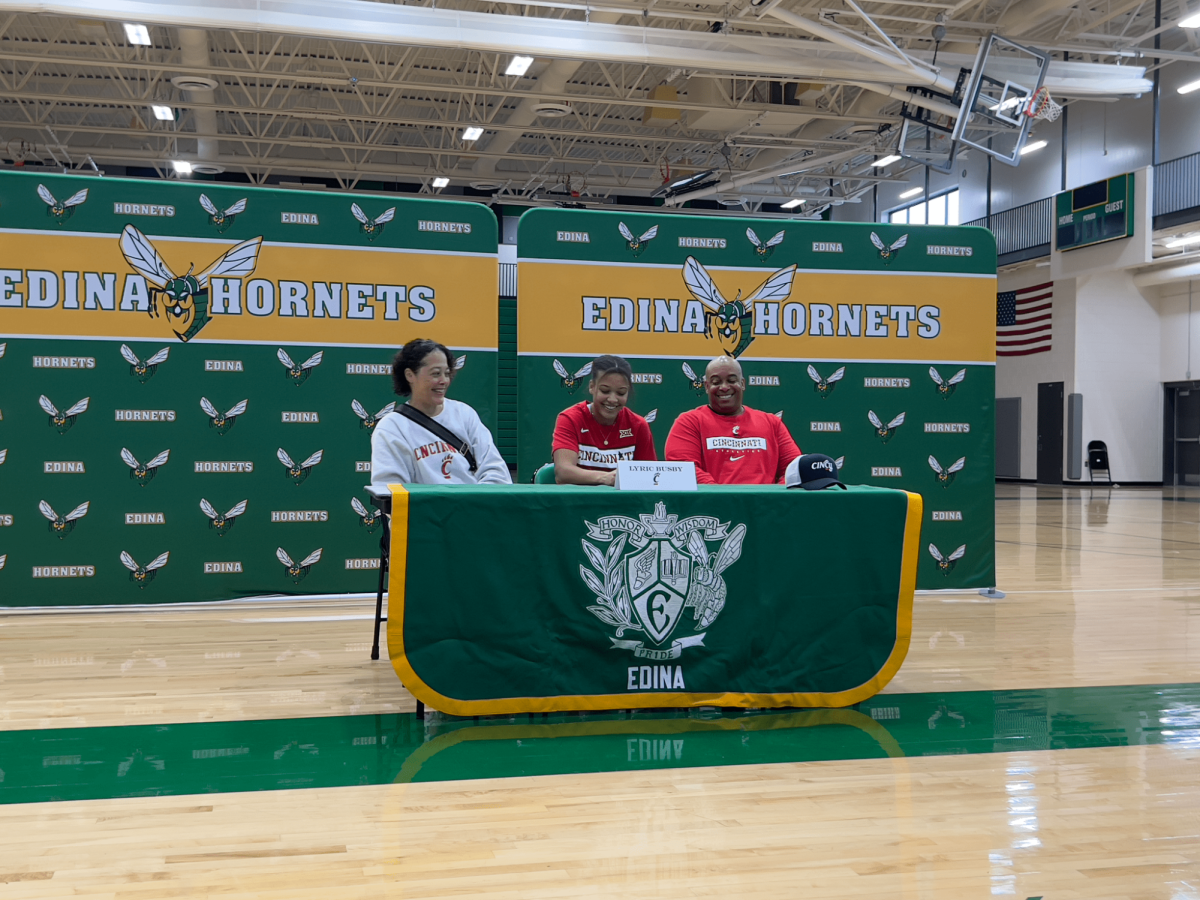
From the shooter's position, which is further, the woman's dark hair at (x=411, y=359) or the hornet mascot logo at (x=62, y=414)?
the hornet mascot logo at (x=62, y=414)

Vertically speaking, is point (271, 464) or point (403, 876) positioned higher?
point (271, 464)

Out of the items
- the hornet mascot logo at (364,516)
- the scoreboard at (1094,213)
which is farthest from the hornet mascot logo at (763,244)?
the scoreboard at (1094,213)

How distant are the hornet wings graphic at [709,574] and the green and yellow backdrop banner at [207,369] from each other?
2.56 m

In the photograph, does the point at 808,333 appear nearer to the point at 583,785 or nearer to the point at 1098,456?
the point at 583,785

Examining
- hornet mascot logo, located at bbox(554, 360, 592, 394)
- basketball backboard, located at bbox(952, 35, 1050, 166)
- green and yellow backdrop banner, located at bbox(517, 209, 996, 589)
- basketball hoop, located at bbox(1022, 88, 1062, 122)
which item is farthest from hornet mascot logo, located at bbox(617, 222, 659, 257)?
basketball hoop, located at bbox(1022, 88, 1062, 122)

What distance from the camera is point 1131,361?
19266 mm

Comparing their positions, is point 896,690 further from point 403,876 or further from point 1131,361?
point 1131,361

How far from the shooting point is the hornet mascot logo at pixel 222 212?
5410mm

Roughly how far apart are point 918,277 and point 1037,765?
4003 millimetres

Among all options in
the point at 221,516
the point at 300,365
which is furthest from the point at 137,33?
the point at 221,516

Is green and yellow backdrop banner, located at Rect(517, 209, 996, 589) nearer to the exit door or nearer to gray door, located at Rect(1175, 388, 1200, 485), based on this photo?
the exit door

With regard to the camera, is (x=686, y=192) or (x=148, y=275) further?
(x=686, y=192)

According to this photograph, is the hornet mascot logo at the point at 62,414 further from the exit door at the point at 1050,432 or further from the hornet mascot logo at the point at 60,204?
the exit door at the point at 1050,432

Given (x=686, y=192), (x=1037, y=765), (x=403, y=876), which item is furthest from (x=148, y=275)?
(x=686, y=192)
